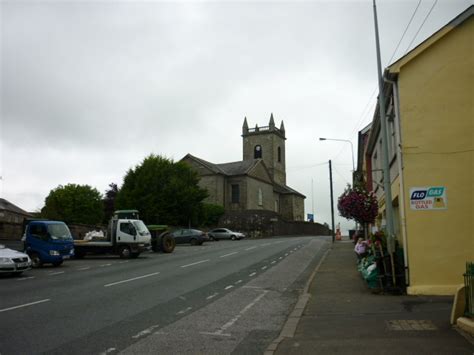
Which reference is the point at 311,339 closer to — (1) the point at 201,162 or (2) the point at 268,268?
(2) the point at 268,268

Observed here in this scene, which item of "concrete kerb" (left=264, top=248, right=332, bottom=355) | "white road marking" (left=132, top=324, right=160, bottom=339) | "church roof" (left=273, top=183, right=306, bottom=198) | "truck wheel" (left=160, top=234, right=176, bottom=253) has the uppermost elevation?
"church roof" (left=273, top=183, right=306, bottom=198)

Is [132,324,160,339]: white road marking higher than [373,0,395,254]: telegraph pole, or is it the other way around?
[373,0,395,254]: telegraph pole

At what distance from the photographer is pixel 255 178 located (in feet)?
223

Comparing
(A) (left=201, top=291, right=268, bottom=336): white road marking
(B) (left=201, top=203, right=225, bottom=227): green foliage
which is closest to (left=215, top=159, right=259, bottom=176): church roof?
(B) (left=201, top=203, right=225, bottom=227): green foliage

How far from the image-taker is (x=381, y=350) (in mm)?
5988

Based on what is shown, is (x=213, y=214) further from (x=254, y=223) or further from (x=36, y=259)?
(x=36, y=259)

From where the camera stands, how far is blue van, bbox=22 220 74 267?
19.7 metres

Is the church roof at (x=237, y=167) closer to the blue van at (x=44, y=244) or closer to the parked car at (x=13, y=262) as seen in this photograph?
the blue van at (x=44, y=244)

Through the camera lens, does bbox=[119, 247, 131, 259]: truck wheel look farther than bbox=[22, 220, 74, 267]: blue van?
Yes

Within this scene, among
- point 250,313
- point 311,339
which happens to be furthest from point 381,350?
point 250,313

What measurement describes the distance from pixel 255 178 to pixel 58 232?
160ft

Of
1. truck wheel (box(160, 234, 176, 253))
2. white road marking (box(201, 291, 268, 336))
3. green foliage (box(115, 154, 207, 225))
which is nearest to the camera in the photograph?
white road marking (box(201, 291, 268, 336))

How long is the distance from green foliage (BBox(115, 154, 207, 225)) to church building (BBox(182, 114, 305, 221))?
1266cm

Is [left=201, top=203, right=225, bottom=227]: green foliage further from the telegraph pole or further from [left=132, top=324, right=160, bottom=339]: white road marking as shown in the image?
[left=132, top=324, right=160, bottom=339]: white road marking
